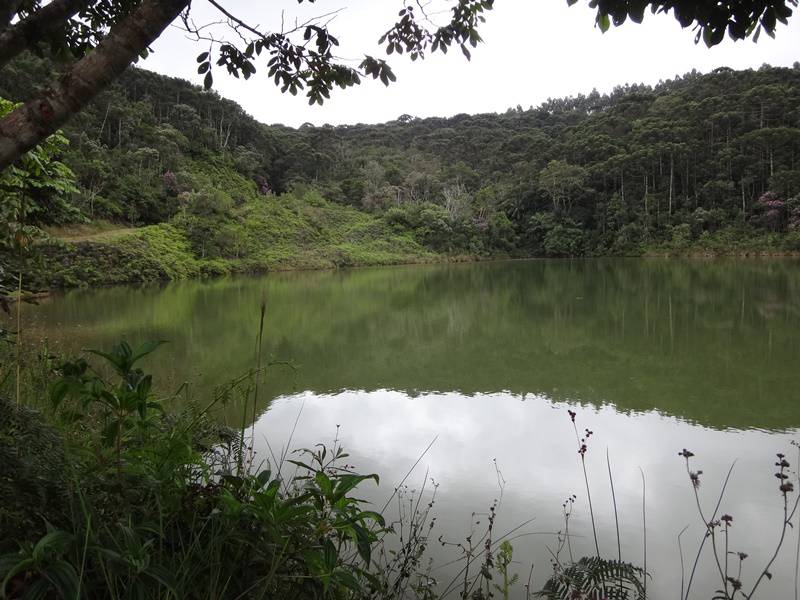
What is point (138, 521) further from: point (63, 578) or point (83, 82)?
point (83, 82)

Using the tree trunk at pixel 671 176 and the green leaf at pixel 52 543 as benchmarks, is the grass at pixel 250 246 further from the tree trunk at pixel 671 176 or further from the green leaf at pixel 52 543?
the tree trunk at pixel 671 176

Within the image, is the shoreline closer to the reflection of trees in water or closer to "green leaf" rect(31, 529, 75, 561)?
the reflection of trees in water

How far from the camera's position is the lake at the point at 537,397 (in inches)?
97.5

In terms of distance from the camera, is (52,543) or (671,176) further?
(671,176)

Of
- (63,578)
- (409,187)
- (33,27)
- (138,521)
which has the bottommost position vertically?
(138,521)

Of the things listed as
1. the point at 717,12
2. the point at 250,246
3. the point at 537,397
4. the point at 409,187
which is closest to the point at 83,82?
the point at 717,12

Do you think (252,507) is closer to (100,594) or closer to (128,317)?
(100,594)

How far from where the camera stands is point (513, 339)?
7500 mm

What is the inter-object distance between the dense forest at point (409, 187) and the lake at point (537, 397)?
10.8 meters

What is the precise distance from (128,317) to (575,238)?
29584 millimetres

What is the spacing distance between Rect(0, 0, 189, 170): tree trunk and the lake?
823mm

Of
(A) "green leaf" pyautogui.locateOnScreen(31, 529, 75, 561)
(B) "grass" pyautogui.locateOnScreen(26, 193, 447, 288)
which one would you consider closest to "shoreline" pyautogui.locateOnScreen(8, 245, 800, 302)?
(B) "grass" pyautogui.locateOnScreen(26, 193, 447, 288)

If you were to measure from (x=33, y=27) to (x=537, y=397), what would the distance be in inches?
169

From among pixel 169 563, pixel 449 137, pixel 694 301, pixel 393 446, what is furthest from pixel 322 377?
pixel 449 137
